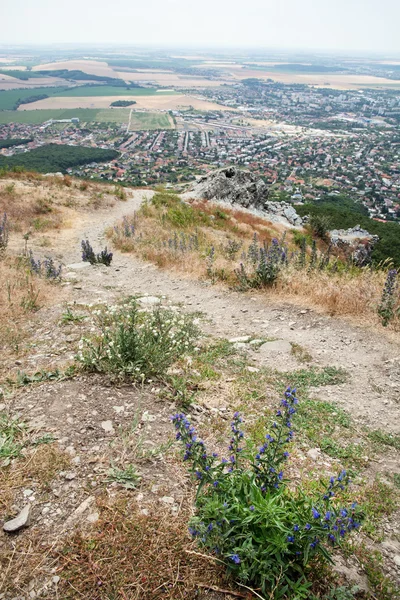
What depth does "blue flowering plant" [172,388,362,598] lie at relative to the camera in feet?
6.56

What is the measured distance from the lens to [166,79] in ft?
558

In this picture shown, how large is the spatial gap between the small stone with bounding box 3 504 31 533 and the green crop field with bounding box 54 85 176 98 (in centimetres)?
13631

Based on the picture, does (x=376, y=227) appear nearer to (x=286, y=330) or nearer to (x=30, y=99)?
(x=286, y=330)

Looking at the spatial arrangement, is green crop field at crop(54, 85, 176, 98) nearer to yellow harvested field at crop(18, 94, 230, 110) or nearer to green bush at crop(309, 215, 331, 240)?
yellow harvested field at crop(18, 94, 230, 110)

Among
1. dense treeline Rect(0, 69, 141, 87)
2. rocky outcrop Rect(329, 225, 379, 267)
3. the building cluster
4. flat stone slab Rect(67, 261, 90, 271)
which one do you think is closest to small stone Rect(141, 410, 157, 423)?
flat stone slab Rect(67, 261, 90, 271)

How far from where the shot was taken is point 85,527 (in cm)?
254

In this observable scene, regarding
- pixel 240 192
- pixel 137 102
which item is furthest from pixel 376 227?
pixel 137 102

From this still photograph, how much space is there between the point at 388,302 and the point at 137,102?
124 m

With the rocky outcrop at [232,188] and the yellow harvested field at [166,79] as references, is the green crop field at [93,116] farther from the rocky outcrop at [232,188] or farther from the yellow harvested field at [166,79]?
the rocky outcrop at [232,188]

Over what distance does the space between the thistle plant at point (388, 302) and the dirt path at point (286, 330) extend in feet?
1.35

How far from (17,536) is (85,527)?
17.0 inches

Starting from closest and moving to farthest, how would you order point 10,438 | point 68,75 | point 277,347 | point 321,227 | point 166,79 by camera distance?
point 10,438 → point 277,347 → point 321,227 → point 68,75 → point 166,79

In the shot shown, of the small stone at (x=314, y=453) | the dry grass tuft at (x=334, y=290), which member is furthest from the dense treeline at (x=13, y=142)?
the small stone at (x=314, y=453)

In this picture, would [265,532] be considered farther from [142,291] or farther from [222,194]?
[222,194]
